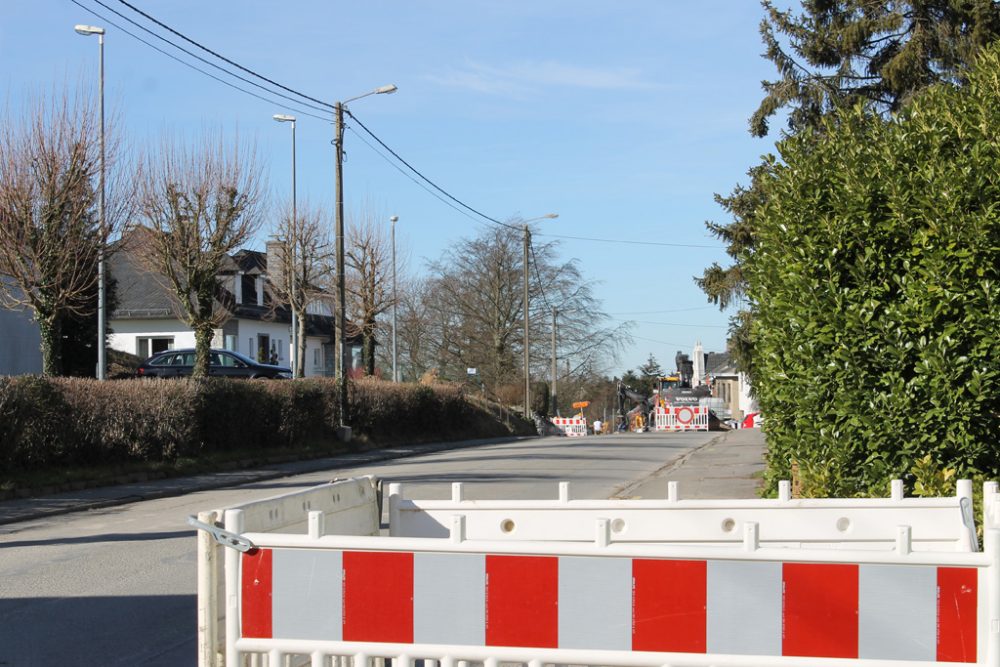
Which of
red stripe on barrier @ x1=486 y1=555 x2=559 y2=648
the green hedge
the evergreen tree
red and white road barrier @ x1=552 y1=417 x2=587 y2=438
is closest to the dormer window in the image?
red and white road barrier @ x1=552 y1=417 x2=587 y2=438

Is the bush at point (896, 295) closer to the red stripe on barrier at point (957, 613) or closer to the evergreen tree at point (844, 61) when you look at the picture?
the red stripe on barrier at point (957, 613)

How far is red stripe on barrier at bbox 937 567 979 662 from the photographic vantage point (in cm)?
322

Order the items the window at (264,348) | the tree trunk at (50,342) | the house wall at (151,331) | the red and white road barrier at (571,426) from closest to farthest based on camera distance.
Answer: the tree trunk at (50,342) < the house wall at (151,331) < the red and white road barrier at (571,426) < the window at (264,348)

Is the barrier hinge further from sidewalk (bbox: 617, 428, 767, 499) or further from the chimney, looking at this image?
the chimney

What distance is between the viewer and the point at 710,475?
62.5 ft

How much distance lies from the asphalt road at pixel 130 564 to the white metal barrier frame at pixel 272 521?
2.33m

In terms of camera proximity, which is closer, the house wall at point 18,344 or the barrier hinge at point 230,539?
the barrier hinge at point 230,539

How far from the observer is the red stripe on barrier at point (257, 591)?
12.0ft

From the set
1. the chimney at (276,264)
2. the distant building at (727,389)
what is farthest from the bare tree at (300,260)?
the distant building at (727,389)

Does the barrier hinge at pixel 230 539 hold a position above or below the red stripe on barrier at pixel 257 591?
above

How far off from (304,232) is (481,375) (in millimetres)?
22894

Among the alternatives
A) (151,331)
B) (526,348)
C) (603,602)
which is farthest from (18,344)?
(603,602)

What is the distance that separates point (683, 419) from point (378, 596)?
53.9 metres

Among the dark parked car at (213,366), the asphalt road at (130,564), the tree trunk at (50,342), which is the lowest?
the asphalt road at (130,564)
